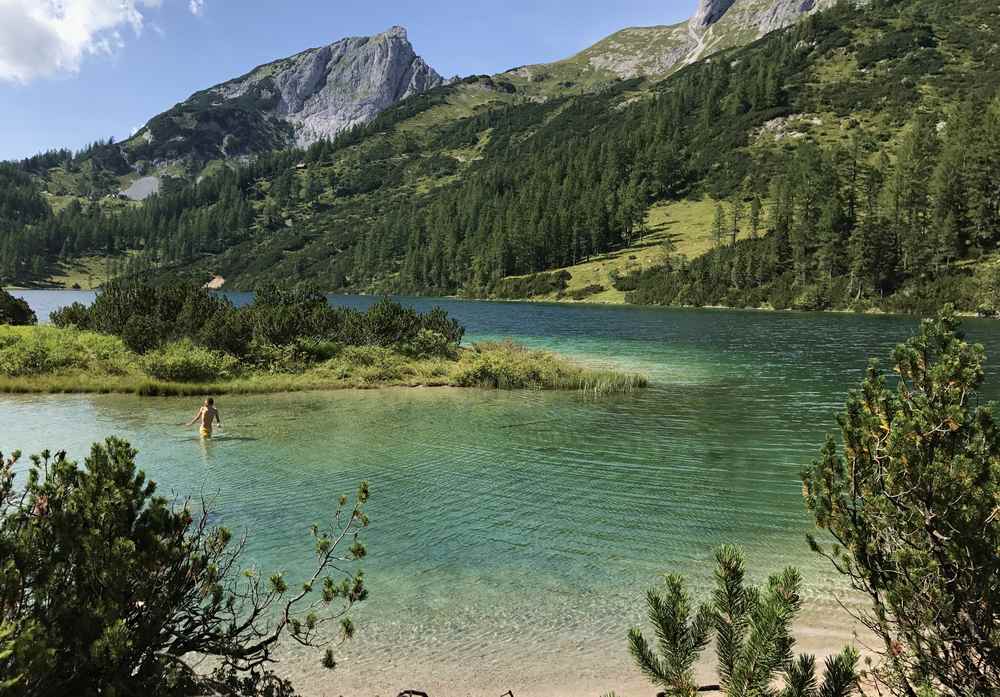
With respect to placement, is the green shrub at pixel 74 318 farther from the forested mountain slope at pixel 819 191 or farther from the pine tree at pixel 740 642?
the forested mountain slope at pixel 819 191

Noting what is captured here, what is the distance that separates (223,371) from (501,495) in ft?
71.8

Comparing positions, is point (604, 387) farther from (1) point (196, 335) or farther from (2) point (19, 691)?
(2) point (19, 691)

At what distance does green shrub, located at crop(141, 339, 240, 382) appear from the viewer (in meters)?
29.8

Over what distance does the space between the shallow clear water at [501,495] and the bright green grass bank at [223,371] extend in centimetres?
181

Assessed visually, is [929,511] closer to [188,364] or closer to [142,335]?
[188,364]

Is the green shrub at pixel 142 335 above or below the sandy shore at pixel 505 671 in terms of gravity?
above

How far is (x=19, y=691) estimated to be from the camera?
11.5 ft

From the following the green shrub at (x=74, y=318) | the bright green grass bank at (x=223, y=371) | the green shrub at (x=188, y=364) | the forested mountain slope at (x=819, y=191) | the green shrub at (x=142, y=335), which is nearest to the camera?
the bright green grass bank at (x=223, y=371)

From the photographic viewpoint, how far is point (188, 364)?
30312 millimetres

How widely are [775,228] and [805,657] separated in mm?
139119

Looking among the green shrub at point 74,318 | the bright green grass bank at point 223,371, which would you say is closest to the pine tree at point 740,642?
the bright green grass bank at point 223,371

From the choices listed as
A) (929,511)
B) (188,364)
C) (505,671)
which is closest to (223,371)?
(188,364)

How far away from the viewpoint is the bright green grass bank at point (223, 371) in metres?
28.7

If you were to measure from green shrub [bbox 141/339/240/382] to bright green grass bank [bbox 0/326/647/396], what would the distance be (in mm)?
47
